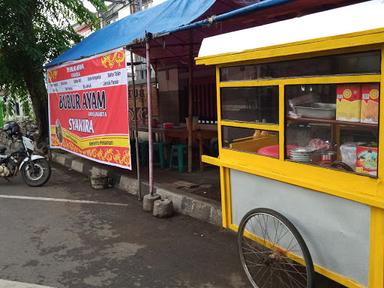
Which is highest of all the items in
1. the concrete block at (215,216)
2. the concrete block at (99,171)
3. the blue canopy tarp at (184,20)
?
the blue canopy tarp at (184,20)

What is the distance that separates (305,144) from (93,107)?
443 cm

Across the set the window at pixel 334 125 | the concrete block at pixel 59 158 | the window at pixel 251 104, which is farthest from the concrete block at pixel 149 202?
the concrete block at pixel 59 158

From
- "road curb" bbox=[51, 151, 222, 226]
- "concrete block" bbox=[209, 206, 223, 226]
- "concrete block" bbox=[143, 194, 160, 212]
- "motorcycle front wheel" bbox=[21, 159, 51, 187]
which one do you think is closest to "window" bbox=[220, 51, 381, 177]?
"concrete block" bbox=[209, 206, 223, 226]

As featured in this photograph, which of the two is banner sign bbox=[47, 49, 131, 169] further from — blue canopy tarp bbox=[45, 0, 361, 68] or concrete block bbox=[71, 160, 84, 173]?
concrete block bbox=[71, 160, 84, 173]

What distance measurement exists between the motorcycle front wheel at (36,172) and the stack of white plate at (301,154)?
5443 millimetres

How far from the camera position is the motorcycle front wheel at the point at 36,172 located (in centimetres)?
717

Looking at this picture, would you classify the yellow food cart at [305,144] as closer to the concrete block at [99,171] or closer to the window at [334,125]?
the window at [334,125]

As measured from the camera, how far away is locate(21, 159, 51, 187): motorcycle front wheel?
717 cm

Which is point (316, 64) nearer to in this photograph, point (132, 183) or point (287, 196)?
point (287, 196)

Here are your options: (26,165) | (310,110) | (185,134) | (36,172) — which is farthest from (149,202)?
(310,110)

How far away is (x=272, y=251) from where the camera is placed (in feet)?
10.2

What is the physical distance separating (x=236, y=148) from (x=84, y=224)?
8.46ft

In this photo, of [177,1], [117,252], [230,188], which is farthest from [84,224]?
[177,1]

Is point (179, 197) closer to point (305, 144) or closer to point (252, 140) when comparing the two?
point (252, 140)
